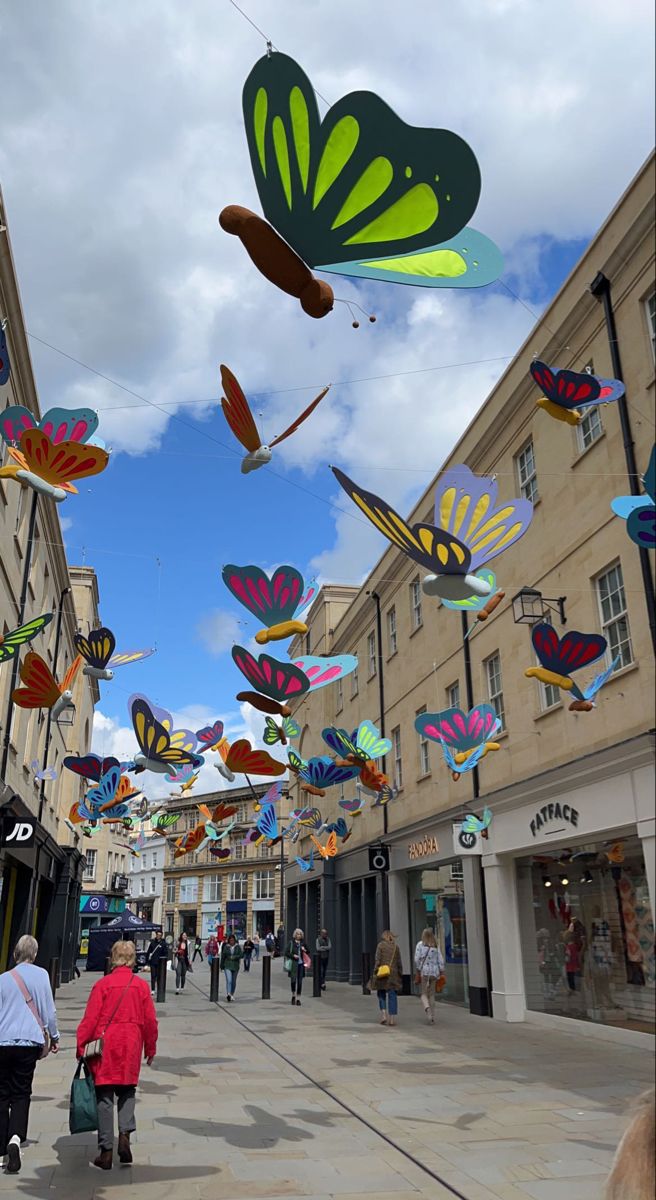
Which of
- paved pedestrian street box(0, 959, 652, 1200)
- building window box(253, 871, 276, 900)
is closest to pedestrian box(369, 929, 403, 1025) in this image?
paved pedestrian street box(0, 959, 652, 1200)

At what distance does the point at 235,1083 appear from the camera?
10945 millimetres

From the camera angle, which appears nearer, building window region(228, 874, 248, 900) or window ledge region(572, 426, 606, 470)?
window ledge region(572, 426, 606, 470)

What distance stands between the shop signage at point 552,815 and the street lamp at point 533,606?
9.65 feet

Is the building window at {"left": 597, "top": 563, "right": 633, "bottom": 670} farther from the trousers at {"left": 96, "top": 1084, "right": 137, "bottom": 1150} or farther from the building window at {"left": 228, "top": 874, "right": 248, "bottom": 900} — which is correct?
the building window at {"left": 228, "top": 874, "right": 248, "bottom": 900}

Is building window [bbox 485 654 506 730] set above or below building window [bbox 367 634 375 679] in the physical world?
below

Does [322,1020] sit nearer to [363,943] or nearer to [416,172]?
[363,943]

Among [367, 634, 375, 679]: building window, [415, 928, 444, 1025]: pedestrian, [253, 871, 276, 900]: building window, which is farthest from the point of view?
[253, 871, 276, 900]: building window

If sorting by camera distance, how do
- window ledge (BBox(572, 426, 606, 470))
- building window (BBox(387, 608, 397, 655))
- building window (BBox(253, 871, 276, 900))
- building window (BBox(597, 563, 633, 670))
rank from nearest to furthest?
1. building window (BBox(597, 563, 633, 670))
2. window ledge (BBox(572, 426, 606, 470))
3. building window (BBox(387, 608, 397, 655))
4. building window (BBox(253, 871, 276, 900))

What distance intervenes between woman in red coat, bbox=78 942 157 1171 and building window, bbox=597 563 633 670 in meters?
8.20

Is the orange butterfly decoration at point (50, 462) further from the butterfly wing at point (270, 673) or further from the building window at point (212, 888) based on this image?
the building window at point (212, 888)

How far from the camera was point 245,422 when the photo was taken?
696cm

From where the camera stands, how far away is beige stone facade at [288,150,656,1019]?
40.3ft

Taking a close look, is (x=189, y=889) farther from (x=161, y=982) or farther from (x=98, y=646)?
(x=98, y=646)

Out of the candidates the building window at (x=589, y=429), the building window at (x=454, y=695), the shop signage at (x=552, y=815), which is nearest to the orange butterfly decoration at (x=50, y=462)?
the building window at (x=589, y=429)
